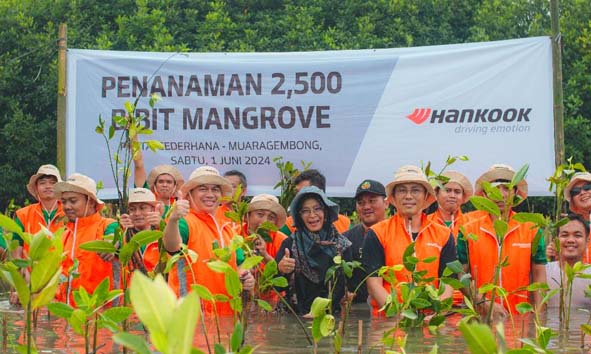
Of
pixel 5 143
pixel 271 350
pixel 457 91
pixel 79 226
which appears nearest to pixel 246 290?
pixel 271 350

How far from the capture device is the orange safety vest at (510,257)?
7.05 m

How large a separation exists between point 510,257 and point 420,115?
3.23m

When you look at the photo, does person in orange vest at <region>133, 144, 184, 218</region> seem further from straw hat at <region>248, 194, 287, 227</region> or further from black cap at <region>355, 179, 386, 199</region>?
black cap at <region>355, 179, 386, 199</region>

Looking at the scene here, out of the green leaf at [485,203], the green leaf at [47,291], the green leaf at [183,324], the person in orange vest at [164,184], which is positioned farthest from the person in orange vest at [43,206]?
the green leaf at [183,324]

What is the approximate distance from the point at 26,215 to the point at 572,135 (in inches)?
345

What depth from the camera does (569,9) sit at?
15961mm

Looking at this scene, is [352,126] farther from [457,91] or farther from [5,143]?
[5,143]

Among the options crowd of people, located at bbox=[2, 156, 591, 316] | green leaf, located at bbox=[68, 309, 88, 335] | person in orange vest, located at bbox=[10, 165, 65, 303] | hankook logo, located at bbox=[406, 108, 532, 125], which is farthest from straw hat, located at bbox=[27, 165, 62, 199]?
green leaf, located at bbox=[68, 309, 88, 335]

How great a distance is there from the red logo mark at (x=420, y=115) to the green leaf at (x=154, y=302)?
351 inches

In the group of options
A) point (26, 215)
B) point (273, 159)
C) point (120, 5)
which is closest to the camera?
point (26, 215)

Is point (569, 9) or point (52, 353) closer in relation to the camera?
point (52, 353)

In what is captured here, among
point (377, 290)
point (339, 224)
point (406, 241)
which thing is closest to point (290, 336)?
point (377, 290)

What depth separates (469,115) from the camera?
32.6ft

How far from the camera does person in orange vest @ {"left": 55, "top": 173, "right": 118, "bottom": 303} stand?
24.4 feet
